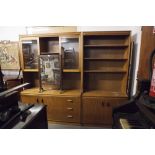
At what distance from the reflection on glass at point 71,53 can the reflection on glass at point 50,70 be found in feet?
0.61

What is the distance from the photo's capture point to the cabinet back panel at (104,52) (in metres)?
2.58

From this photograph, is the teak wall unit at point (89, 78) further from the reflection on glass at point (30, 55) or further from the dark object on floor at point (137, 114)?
the dark object on floor at point (137, 114)

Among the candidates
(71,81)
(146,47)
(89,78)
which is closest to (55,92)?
(71,81)

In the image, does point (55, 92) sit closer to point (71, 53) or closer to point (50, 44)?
point (71, 53)

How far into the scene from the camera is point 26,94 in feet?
8.64

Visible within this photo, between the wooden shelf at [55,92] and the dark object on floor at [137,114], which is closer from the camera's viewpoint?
the dark object on floor at [137,114]

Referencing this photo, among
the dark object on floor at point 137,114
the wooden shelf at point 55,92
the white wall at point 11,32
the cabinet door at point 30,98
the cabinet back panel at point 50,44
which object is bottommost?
the cabinet door at point 30,98

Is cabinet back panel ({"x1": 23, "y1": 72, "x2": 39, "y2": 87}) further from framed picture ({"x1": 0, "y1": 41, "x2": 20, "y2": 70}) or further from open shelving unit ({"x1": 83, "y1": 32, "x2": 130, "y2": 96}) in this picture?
open shelving unit ({"x1": 83, "y1": 32, "x2": 130, "y2": 96})

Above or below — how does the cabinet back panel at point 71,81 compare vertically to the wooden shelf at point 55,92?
above

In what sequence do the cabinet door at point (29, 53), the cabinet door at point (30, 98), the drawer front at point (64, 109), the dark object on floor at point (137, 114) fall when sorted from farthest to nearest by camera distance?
the cabinet door at point (29, 53), the cabinet door at point (30, 98), the drawer front at point (64, 109), the dark object on floor at point (137, 114)

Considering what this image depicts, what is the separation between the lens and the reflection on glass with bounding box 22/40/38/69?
2760 millimetres

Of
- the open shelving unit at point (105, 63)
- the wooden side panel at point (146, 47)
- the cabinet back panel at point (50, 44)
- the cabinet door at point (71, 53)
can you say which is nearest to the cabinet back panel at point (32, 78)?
the cabinet back panel at point (50, 44)

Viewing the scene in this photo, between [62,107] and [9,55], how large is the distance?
1685 millimetres
